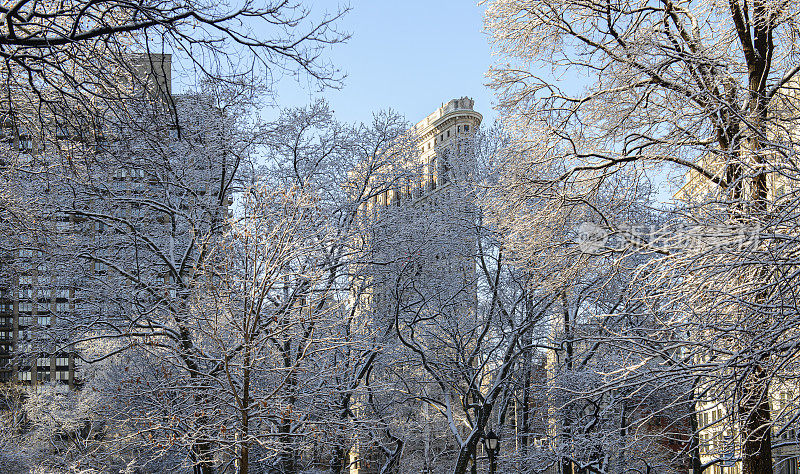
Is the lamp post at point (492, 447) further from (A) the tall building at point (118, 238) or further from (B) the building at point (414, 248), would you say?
(A) the tall building at point (118, 238)

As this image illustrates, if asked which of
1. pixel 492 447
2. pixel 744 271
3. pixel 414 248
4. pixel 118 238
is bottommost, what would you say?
pixel 492 447

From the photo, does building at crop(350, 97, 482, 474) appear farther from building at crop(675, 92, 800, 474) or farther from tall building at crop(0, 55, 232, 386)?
building at crop(675, 92, 800, 474)

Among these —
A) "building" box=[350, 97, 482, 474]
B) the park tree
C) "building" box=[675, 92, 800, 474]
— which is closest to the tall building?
"building" box=[350, 97, 482, 474]

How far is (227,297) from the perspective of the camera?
419 inches

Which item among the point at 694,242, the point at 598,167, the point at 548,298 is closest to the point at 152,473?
the point at 548,298

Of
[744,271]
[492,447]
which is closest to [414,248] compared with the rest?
[492,447]

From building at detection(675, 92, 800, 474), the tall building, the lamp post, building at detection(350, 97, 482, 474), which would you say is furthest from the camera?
building at detection(350, 97, 482, 474)

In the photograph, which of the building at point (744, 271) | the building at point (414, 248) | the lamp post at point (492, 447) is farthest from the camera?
the building at point (414, 248)

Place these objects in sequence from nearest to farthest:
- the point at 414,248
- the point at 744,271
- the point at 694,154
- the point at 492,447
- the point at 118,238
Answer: the point at 744,271
the point at 694,154
the point at 118,238
the point at 492,447
the point at 414,248

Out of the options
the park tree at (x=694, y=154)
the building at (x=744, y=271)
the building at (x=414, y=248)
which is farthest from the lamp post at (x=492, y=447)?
the building at (x=744, y=271)

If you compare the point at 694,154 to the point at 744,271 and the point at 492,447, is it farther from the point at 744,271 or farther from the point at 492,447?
the point at 492,447

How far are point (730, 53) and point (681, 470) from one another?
27.9 m

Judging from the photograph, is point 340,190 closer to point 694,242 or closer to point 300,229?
point 300,229

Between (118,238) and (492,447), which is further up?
(118,238)
